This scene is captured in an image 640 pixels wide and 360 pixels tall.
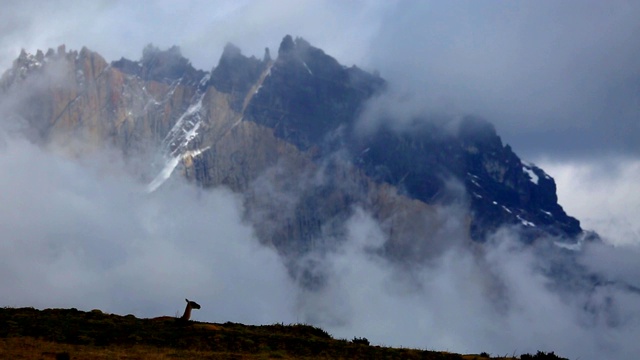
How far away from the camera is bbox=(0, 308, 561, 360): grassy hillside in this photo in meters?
44.6

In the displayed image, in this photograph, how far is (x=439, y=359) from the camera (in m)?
50.1

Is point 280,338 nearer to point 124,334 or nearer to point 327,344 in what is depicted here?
point 327,344

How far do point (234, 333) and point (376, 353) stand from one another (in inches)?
304

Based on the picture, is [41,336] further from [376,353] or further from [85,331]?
[376,353]

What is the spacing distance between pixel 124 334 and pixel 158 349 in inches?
147

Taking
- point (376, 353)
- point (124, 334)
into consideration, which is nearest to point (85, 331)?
point (124, 334)

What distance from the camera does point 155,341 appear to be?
48.1 meters

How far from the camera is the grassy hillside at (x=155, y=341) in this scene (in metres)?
44.6

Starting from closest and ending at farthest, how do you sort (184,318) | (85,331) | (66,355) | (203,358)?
(66,355)
(203,358)
(85,331)
(184,318)

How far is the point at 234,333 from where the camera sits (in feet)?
168

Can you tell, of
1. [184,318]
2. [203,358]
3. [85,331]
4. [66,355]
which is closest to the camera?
[66,355]

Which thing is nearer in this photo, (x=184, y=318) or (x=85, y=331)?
(x=85, y=331)

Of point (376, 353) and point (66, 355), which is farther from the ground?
point (376, 353)

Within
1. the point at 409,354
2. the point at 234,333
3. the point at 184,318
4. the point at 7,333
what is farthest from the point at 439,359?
the point at 7,333
